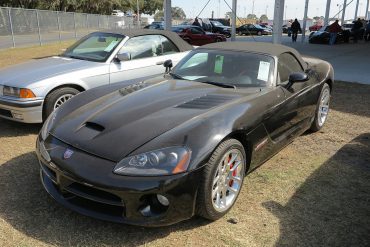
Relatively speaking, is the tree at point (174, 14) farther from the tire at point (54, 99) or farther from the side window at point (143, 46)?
the tire at point (54, 99)

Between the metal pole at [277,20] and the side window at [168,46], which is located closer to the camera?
the side window at [168,46]

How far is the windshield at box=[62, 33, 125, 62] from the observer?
19.8ft

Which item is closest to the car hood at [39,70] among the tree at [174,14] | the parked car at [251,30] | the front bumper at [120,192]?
the front bumper at [120,192]

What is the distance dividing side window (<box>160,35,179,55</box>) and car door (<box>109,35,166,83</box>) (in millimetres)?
82

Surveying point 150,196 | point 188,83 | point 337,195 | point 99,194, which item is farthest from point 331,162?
point 99,194

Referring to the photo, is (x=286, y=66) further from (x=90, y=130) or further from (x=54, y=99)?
(x=54, y=99)

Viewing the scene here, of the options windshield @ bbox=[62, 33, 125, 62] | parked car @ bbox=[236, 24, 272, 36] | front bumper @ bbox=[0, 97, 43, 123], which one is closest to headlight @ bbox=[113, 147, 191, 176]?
front bumper @ bbox=[0, 97, 43, 123]

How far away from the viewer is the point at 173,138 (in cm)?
291

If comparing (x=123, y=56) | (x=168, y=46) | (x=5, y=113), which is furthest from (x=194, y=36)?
(x=5, y=113)

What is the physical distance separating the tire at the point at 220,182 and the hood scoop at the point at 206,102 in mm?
450

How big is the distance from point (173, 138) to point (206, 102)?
2.45 ft

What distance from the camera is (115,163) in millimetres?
2771

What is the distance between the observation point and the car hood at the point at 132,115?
9.64ft

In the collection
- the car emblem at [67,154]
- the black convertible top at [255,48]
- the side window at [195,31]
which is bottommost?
the car emblem at [67,154]
